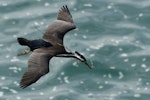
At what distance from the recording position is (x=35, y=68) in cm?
1264

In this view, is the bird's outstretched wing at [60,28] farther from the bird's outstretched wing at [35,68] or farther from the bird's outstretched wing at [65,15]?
the bird's outstretched wing at [35,68]

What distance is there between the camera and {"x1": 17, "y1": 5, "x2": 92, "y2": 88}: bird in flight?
490 inches

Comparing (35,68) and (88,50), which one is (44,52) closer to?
(35,68)

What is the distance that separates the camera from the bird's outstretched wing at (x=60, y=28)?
549 inches

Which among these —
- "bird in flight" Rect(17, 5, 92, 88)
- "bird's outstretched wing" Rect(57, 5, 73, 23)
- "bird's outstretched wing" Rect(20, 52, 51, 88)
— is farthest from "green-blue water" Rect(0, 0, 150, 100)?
"bird's outstretched wing" Rect(20, 52, 51, 88)

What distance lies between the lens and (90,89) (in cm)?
1894

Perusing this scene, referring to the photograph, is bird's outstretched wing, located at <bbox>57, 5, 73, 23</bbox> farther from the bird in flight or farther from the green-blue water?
the green-blue water

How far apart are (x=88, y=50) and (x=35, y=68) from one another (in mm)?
7437

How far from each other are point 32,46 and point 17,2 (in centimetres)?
977

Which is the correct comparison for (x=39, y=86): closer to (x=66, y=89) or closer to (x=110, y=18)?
(x=66, y=89)

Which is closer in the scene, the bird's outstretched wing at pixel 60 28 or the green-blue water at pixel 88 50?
the bird's outstretched wing at pixel 60 28

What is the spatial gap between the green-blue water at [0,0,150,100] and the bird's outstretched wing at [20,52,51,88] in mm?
5664

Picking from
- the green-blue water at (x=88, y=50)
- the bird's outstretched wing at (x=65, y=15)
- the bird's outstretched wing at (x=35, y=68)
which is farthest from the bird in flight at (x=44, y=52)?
the green-blue water at (x=88, y=50)

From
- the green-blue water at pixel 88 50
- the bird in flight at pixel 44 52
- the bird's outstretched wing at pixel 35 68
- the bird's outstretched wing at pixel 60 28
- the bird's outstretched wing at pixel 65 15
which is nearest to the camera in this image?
the bird's outstretched wing at pixel 35 68
